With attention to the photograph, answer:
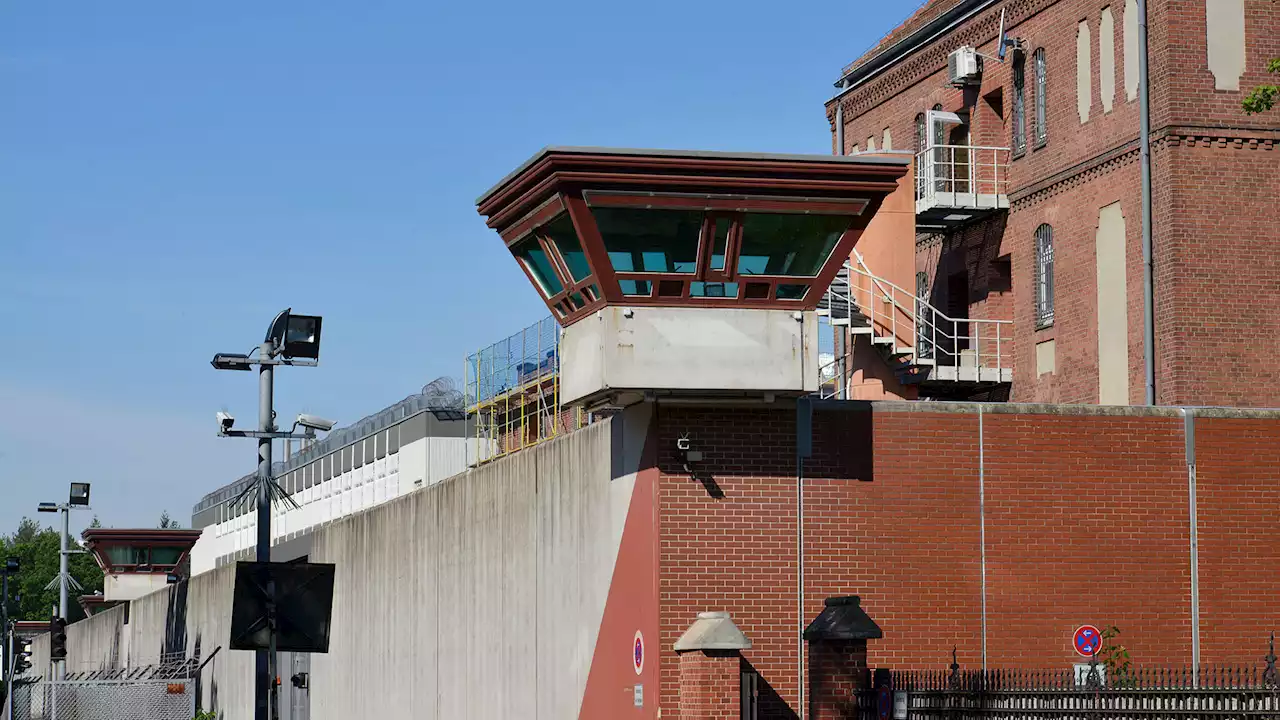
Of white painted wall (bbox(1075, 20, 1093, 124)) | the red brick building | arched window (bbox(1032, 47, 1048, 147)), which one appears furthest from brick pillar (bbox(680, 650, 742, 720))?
arched window (bbox(1032, 47, 1048, 147))

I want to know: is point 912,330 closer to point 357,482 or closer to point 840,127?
point 840,127

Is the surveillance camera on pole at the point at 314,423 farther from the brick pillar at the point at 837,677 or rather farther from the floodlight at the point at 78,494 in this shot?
the floodlight at the point at 78,494

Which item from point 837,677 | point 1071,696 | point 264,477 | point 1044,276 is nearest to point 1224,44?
point 1044,276

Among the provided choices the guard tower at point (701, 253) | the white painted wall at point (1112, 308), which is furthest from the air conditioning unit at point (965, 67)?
the guard tower at point (701, 253)

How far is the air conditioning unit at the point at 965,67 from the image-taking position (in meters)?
39.8

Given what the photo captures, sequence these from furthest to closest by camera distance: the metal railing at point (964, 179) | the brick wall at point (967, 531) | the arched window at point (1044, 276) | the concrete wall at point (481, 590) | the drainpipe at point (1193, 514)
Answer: the metal railing at point (964, 179) < the arched window at point (1044, 276) < the concrete wall at point (481, 590) < the drainpipe at point (1193, 514) < the brick wall at point (967, 531)

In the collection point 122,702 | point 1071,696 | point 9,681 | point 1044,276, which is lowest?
point 9,681

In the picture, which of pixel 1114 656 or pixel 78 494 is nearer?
pixel 1114 656

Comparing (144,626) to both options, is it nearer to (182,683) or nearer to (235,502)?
(182,683)

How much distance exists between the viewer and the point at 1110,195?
35.1 metres

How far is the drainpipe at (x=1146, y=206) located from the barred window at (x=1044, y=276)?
3.61 meters

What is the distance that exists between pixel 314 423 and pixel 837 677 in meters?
7.84

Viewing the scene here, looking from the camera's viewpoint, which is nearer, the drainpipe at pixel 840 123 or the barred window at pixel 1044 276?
the barred window at pixel 1044 276

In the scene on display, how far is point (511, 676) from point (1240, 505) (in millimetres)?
12236
